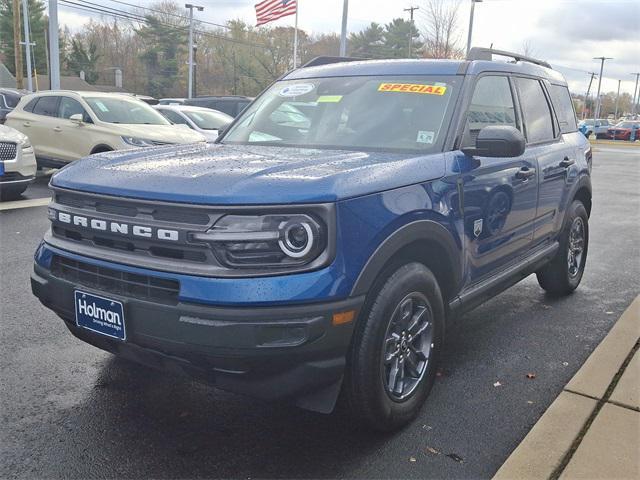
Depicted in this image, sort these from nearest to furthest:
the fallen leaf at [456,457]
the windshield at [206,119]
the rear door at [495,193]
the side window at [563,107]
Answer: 1. the fallen leaf at [456,457]
2. the rear door at [495,193]
3. the side window at [563,107]
4. the windshield at [206,119]

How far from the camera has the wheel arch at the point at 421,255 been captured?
2734 millimetres

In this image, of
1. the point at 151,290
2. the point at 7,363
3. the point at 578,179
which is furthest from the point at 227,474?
the point at 578,179

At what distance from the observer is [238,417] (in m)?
3.23

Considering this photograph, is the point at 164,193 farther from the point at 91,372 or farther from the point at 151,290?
the point at 91,372

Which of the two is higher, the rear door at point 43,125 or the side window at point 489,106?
the side window at point 489,106

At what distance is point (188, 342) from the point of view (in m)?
2.51

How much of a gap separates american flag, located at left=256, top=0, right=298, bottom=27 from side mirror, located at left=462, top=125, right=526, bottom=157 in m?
23.0

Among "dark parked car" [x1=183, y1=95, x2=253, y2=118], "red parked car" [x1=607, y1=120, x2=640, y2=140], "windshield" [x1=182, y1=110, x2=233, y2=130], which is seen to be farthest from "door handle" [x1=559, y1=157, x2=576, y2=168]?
"red parked car" [x1=607, y1=120, x2=640, y2=140]

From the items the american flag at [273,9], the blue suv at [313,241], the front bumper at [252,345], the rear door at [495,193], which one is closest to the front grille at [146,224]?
the blue suv at [313,241]

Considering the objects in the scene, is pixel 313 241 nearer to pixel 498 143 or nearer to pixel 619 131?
pixel 498 143

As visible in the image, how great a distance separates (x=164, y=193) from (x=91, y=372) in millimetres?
1598

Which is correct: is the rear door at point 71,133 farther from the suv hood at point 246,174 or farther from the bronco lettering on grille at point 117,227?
the bronco lettering on grille at point 117,227

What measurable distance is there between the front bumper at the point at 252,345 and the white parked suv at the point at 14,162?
7211 mm

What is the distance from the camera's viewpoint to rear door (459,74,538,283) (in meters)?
3.57
